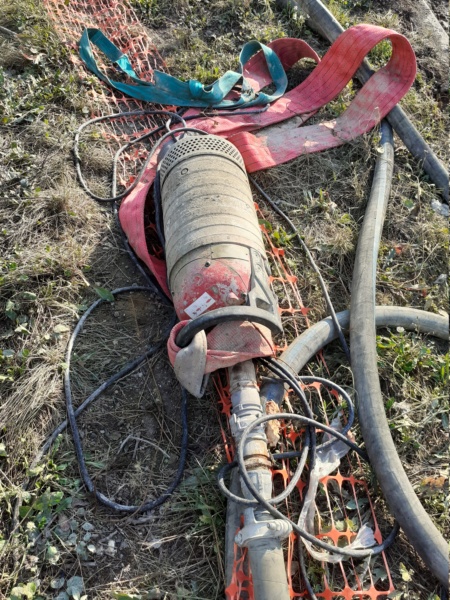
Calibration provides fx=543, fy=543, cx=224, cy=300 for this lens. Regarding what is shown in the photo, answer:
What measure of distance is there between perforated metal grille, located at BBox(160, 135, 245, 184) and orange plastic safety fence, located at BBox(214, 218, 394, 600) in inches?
44.6

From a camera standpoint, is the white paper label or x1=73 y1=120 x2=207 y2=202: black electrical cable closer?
the white paper label

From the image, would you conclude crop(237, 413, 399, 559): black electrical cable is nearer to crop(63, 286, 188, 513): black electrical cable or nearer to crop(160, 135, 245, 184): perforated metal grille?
crop(63, 286, 188, 513): black electrical cable

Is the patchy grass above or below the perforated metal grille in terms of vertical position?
below

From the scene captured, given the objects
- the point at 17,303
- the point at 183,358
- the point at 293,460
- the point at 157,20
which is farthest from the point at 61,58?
the point at 293,460

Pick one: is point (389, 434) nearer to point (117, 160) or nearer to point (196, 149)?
point (196, 149)

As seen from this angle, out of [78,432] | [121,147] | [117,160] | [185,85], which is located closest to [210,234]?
[78,432]

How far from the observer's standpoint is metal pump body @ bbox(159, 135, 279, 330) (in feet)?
8.10

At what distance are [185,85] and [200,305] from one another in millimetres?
2121

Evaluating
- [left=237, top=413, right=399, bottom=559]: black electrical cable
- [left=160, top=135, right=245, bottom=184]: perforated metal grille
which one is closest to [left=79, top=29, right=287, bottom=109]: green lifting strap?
[left=160, top=135, right=245, bottom=184]: perforated metal grille

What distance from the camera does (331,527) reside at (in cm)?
236

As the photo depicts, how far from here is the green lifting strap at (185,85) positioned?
12.8 feet

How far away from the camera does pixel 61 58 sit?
161 inches

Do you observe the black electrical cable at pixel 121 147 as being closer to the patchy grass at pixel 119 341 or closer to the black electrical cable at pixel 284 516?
the patchy grass at pixel 119 341

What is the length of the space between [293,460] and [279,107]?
107 inches
